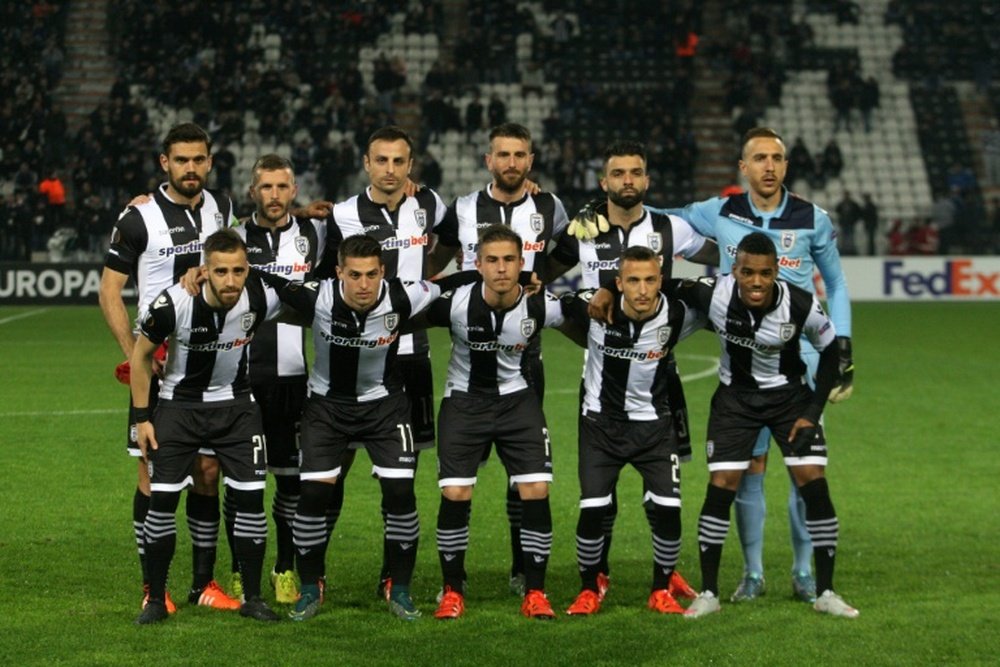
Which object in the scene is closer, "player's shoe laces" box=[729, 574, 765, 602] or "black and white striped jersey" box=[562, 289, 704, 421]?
"black and white striped jersey" box=[562, 289, 704, 421]

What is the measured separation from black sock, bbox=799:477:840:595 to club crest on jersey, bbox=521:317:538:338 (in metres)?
1.53

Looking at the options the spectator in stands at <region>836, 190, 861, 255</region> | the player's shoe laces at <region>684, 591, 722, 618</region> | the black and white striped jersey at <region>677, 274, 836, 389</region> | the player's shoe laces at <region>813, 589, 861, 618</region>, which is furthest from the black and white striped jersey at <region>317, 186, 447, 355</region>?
the spectator in stands at <region>836, 190, 861, 255</region>

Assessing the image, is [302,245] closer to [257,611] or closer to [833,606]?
[257,611]

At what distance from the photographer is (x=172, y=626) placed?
22.5 ft

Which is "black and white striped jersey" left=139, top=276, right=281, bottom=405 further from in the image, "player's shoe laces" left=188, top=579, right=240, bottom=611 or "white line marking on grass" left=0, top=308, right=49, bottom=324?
"white line marking on grass" left=0, top=308, right=49, bottom=324

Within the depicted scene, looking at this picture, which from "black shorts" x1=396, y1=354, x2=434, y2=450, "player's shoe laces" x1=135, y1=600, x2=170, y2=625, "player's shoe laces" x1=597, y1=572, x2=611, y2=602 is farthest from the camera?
"black shorts" x1=396, y1=354, x2=434, y2=450

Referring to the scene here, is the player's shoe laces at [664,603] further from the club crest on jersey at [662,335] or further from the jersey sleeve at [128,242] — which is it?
the jersey sleeve at [128,242]

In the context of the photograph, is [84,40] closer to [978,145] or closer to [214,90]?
[214,90]

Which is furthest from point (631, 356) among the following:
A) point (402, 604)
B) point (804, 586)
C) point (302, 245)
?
point (302, 245)

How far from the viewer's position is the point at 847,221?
26.8 meters

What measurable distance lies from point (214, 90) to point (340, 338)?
22349mm

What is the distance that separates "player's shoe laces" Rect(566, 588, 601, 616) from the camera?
283 inches

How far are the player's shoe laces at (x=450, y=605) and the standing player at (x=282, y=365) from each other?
2.90ft

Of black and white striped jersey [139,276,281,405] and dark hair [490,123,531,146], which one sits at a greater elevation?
dark hair [490,123,531,146]
